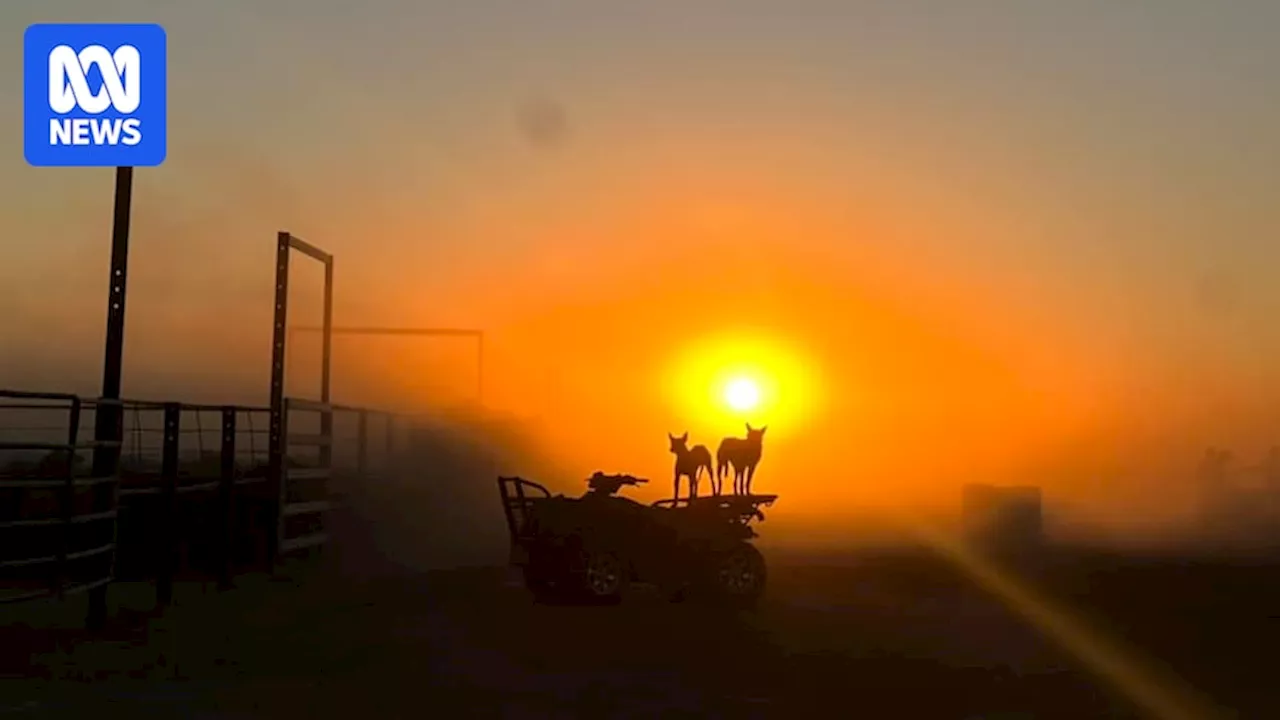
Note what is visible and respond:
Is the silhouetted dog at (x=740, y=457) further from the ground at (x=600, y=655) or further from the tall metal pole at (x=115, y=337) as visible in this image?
the tall metal pole at (x=115, y=337)

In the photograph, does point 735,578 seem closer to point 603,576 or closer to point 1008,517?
point 603,576

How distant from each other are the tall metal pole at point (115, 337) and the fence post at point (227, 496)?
279 cm

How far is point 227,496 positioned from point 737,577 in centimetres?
643

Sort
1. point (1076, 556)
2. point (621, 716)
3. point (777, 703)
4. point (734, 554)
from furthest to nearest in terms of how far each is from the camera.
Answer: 1. point (1076, 556)
2. point (734, 554)
3. point (777, 703)
4. point (621, 716)

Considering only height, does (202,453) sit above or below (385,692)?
above

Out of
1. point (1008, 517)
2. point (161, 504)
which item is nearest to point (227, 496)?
point (161, 504)

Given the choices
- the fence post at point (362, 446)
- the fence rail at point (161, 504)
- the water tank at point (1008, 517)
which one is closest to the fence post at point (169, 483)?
the fence rail at point (161, 504)

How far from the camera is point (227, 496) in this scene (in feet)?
62.7

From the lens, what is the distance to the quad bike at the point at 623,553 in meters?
18.0

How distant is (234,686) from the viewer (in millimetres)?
11219

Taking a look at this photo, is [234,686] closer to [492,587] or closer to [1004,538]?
[492,587]

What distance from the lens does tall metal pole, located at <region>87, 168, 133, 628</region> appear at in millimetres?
15648

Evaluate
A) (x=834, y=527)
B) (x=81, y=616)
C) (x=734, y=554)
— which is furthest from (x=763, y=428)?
(x=834, y=527)

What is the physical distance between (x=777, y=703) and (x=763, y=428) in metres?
9.97
